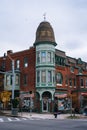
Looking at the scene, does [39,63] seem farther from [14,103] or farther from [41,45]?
[14,103]

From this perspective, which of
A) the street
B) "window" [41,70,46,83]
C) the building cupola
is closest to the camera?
the street

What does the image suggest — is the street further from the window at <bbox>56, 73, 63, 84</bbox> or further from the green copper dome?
the window at <bbox>56, 73, 63, 84</bbox>

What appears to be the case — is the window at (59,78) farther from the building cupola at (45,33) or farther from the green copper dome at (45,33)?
the green copper dome at (45,33)

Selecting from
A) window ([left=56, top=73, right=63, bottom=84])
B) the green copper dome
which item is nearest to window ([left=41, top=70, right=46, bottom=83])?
window ([left=56, top=73, right=63, bottom=84])

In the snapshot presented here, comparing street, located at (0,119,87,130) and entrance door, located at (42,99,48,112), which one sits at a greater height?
entrance door, located at (42,99,48,112)

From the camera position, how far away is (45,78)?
52.7m

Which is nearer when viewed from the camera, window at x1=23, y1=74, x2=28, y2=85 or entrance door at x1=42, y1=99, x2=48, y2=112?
entrance door at x1=42, y1=99, x2=48, y2=112

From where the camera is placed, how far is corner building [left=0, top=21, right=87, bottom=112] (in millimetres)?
52875

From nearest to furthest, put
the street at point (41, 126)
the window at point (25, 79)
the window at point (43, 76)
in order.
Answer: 1. the street at point (41, 126)
2. the window at point (43, 76)
3. the window at point (25, 79)

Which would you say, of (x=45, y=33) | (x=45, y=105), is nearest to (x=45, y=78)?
(x=45, y=105)

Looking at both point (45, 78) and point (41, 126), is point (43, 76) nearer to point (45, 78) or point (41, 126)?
point (45, 78)

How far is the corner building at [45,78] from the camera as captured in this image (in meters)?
52.9

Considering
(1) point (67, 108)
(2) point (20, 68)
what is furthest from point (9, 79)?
(1) point (67, 108)

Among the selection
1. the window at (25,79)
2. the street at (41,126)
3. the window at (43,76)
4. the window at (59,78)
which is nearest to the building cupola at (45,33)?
the window at (43,76)
